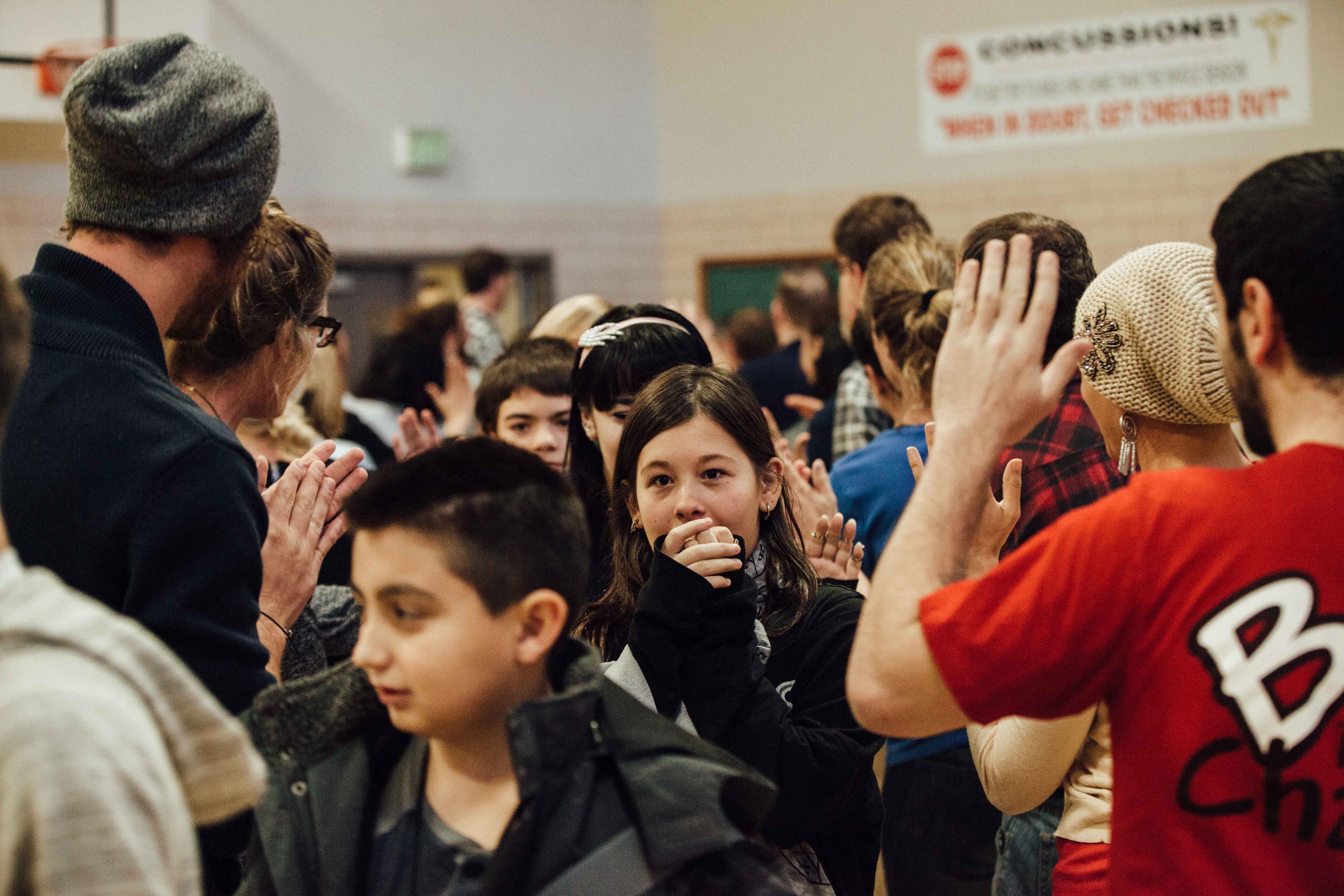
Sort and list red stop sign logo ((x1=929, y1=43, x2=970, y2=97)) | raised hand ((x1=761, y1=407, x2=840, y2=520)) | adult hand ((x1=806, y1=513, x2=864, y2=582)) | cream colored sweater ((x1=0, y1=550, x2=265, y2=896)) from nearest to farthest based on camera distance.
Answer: cream colored sweater ((x1=0, y1=550, x2=265, y2=896)) < adult hand ((x1=806, y1=513, x2=864, y2=582)) < raised hand ((x1=761, y1=407, x2=840, y2=520)) < red stop sign logo ((x1=929, y1=43, x2=970, y2=97))

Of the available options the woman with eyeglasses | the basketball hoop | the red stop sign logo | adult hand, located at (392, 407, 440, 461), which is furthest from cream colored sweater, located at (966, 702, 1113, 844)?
the red stop sign logo

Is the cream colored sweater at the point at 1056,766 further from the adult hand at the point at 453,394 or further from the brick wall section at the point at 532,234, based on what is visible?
the brick wall section at the point at 532,234

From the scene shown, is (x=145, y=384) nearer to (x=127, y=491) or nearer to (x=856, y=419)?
(x=127, y=491)

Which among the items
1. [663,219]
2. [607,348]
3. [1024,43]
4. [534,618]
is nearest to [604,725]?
[534,618]

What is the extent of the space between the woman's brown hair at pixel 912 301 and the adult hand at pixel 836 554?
0.44 m

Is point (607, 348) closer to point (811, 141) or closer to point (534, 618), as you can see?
point (534, 618)

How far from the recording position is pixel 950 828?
2730 millimetres

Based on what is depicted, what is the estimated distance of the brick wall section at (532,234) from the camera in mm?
8602

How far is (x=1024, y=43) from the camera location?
814 cm

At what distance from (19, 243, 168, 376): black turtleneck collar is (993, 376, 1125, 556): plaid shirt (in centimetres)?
144

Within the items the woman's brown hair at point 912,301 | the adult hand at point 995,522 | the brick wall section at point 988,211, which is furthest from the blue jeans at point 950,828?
the brick wall section at point 988,211

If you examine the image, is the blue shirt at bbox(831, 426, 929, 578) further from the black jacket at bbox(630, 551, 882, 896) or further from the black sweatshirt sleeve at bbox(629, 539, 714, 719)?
the black sweatshirt sleeve at bbox(629, 539, 714, 719)

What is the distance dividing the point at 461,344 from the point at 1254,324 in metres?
4.48

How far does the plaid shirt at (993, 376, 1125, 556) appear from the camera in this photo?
2.24 metres
